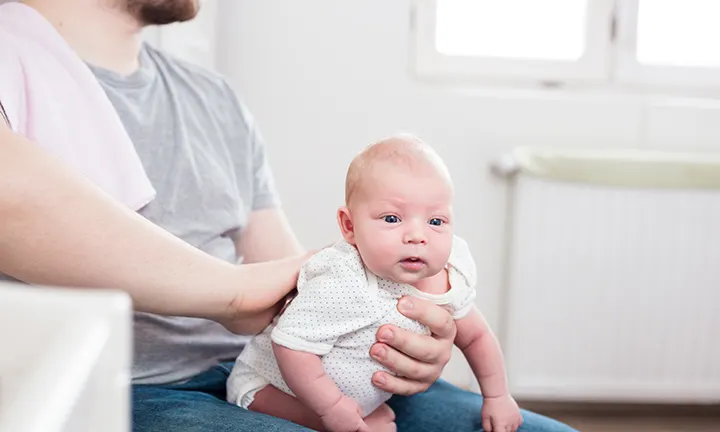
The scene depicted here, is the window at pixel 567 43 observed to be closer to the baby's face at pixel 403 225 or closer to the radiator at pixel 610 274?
the radiator at pixel 610 274

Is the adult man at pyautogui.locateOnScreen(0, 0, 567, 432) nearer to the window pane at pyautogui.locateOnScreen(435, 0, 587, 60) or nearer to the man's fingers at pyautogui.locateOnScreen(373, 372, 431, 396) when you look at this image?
the man's fingers at pyautogui.locateOnScreen(373, 372, 431, 396)

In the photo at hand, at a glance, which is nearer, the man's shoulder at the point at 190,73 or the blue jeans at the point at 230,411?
the blue jeans at the point at 230,411

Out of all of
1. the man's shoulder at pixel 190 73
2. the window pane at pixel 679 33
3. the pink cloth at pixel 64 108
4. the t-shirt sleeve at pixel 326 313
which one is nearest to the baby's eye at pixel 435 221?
the t-shirt sleeve at pixel 326 313

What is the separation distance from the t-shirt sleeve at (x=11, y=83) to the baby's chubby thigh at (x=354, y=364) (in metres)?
0.44

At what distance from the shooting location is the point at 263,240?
1.17 metres

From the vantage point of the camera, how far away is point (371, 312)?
2.86 ft

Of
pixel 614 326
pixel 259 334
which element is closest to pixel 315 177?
pixel 614 326

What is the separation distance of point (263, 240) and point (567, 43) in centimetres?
153

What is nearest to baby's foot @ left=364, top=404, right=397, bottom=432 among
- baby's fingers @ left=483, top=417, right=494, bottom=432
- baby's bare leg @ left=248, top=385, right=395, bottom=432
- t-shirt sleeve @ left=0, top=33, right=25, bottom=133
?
baby's bare leg @ left=248, top=385, right=395, bottom=432

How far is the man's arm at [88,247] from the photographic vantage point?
0.71m

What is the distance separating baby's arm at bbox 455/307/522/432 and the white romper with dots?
0.10ft

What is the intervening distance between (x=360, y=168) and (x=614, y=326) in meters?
1.50

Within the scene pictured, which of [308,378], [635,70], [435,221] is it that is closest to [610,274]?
[635,70]

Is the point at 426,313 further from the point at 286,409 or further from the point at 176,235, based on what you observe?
the point at 176,235
